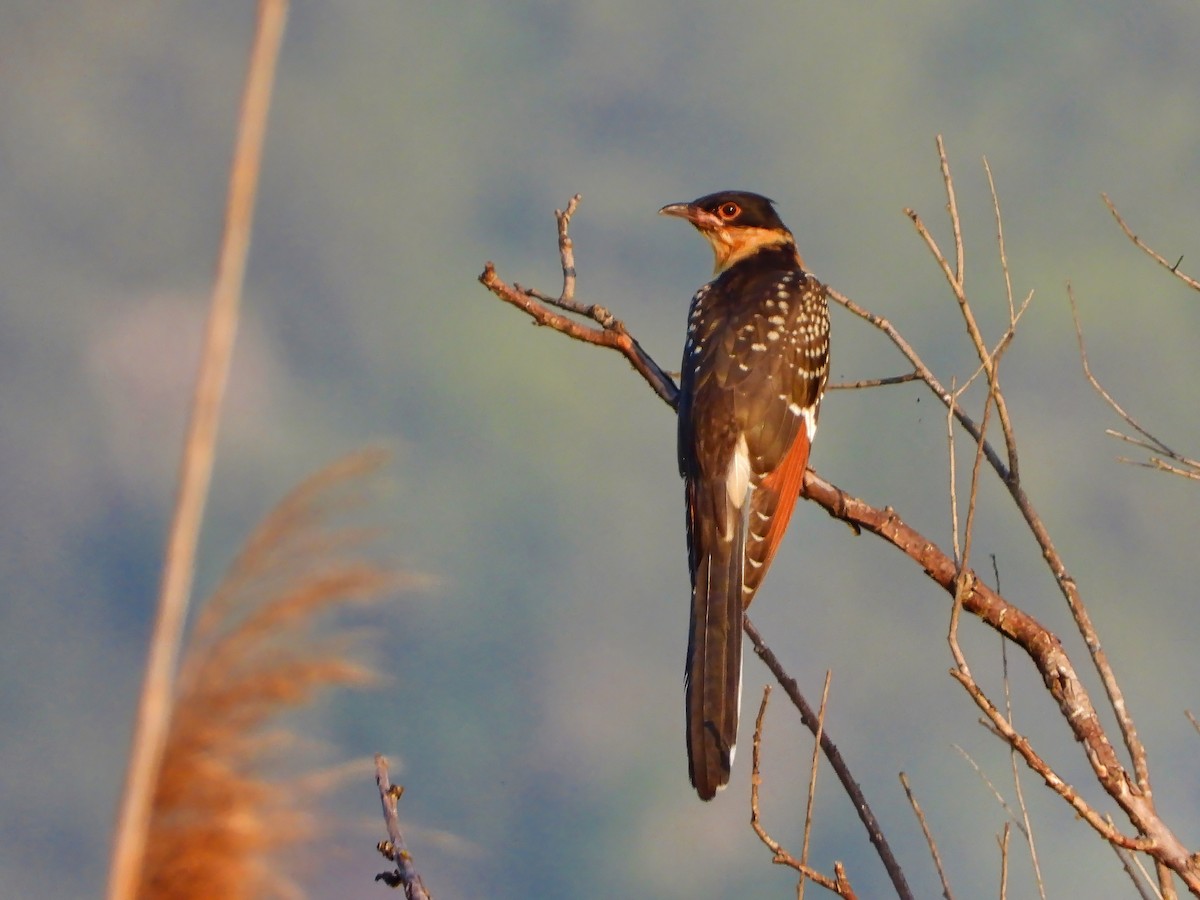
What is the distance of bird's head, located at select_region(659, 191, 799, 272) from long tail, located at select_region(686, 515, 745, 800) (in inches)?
87.3

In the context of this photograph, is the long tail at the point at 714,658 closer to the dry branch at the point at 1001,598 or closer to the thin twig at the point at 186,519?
the dry branch at the point at 1001,598

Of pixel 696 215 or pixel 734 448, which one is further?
pixel 696 215

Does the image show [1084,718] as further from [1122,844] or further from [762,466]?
[762,466]

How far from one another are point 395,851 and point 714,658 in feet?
6.63

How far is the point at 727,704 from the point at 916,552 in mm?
843

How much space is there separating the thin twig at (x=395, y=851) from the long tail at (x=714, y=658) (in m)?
1.43

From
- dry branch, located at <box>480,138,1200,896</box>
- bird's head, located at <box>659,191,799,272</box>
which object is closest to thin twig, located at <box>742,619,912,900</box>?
dry branch, located at <box>480,138,1200,896</box>

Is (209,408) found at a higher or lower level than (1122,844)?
higher

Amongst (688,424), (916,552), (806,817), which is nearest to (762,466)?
(688,424)

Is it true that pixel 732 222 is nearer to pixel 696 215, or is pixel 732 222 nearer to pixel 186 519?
pixel 696 215

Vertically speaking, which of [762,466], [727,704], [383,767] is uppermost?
[762,466]

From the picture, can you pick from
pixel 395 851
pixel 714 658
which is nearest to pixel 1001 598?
pixel 714 658

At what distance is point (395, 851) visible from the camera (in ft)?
8.46

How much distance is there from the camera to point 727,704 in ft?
14.2
